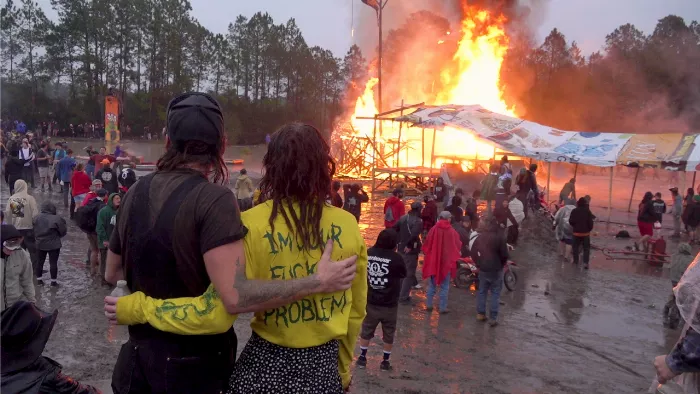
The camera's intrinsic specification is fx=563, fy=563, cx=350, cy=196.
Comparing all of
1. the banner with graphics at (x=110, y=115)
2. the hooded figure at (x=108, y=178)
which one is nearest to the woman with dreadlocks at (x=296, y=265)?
the hooded figure at (x=108, y=178)

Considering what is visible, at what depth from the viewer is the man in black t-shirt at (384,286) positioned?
6.29 m

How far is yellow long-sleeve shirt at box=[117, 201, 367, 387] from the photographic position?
200 cm

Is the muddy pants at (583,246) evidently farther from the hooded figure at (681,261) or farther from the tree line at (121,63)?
the tree line at (121,63)

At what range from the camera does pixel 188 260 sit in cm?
201

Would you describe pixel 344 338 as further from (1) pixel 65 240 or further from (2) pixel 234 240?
(1) pixel 65 240

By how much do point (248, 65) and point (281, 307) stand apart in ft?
203

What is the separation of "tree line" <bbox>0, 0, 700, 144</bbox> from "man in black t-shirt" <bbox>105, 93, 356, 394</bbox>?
37073 mm

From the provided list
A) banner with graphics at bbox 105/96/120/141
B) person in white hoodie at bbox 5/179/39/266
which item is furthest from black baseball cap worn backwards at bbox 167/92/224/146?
banner with graphics at bbox 105/96/120/141

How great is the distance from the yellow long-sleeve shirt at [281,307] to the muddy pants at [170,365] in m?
0.08

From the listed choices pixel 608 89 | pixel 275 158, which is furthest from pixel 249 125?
pixel 275 158

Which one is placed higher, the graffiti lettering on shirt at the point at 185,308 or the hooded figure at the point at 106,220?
the graffiti lettering on shirt at the point at 185,308

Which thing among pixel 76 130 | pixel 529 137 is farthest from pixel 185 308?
pixel 76 130

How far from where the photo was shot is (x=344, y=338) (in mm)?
2357

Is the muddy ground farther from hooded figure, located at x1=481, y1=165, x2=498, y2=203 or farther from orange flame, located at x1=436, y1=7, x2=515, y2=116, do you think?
orange flame, located at x1=436, y1=7, x2=515, y2=116
